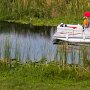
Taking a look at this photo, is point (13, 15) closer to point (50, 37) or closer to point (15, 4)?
point (15, 4)

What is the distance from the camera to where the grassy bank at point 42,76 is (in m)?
11.6

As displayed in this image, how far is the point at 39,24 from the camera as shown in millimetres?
30000

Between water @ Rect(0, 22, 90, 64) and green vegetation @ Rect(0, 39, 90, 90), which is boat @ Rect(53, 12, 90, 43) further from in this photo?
green vegetation @ Rect(0, 39, 90, 90)

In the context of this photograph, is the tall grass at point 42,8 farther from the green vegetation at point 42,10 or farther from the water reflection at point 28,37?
the water reflection at point 28,37

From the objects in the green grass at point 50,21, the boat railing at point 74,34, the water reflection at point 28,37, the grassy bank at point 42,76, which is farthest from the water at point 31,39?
the grassy bank at point 42,76

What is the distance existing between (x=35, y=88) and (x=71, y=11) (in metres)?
20.8

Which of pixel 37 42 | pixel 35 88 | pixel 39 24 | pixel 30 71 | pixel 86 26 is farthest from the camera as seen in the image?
pixel 39 24

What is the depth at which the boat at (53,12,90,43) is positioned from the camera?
2448 cm

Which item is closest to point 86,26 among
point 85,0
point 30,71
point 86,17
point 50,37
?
point 86,17

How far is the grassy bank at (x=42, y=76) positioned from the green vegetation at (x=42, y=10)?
17.1 meters

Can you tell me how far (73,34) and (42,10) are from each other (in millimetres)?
8076

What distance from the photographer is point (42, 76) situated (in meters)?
13.1

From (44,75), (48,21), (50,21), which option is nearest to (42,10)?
(48,21)

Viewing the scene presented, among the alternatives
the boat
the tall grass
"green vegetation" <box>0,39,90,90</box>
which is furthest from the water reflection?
"green vegetation" <box>0,39,90,90</box>
